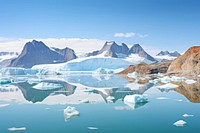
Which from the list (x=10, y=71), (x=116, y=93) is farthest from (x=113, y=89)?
(x=10, y=71)

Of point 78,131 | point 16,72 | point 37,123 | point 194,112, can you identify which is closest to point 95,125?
point 78,131

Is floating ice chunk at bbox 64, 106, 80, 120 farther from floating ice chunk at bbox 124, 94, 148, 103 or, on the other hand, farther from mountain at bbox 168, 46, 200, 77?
mountain at bbox 168, 46, 200, 77

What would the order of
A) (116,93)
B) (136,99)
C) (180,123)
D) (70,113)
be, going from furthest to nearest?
1. (116,93)
2. (136,99)
3. (70,113)
4. (180,123)

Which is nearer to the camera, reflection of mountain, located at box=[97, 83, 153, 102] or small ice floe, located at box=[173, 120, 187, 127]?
small ice floe, located at box=[173, 120, 187, 127]

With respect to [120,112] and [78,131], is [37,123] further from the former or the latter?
[120,112]

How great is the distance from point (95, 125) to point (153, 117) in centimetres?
232

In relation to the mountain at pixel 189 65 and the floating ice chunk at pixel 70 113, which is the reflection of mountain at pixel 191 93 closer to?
the floating ice chunk at pixel 70 113

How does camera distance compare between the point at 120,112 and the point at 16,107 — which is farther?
the point at 16,107

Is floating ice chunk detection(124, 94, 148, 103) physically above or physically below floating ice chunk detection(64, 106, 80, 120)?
above

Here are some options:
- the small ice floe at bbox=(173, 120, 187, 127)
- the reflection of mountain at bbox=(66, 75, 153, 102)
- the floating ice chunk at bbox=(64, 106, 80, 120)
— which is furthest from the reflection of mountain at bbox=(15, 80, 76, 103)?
Answer: the small ice floe at bbox=(173, 120, 187, 127)

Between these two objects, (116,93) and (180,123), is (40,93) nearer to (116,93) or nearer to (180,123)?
(116,93)

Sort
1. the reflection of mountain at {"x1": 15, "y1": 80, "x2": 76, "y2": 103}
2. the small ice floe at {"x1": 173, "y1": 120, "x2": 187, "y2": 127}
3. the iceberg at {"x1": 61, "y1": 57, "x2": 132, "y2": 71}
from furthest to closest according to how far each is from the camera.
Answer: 1. the iceberg at {"x1": 61, "y1": 57, "x2": 132, "y2": 71}
2. the reflection of mountain at {"x1": 15, "y1": 80, "x2": 76, "y2": 103}
3. the small ice floe at {"x1": 173, "y1": 120, "x2": 187, "y2": 127}

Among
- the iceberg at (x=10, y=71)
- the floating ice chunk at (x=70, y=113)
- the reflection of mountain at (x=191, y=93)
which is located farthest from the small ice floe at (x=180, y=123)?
the iceberg at (x=10, y=71)

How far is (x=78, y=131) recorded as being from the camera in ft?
25.1
